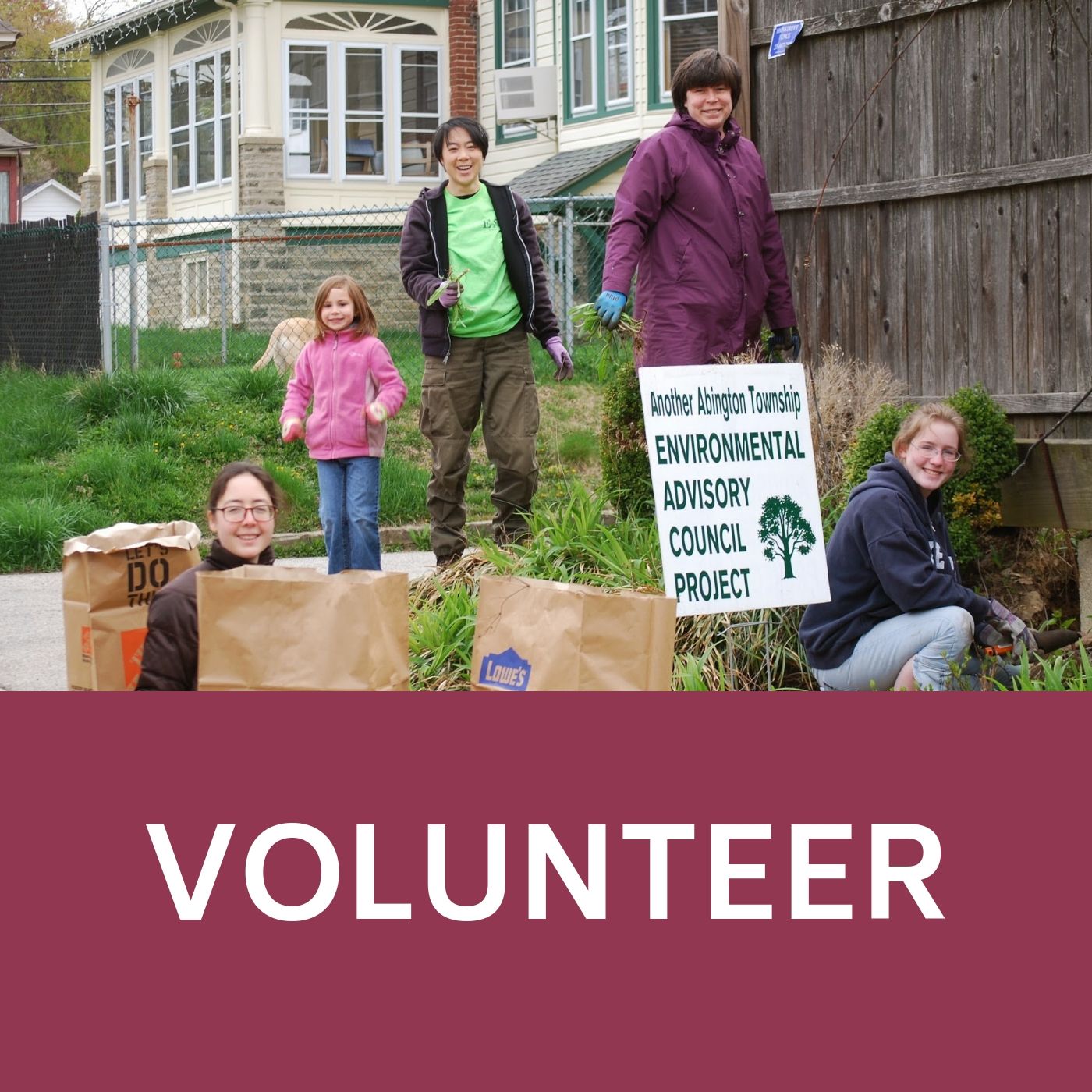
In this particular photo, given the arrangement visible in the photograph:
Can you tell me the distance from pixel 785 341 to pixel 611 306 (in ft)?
3.41

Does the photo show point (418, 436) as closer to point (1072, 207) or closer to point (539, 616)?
point (1072, 207)

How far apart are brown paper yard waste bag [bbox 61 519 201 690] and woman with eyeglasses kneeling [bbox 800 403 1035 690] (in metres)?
2.00

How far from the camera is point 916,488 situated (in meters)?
5.25

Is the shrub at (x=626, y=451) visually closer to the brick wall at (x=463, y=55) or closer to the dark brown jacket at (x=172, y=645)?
the dark brown jacket at (x=172, y=645)

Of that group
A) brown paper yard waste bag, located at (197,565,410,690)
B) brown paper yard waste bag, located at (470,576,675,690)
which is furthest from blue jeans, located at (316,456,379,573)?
brown paper yard waste bag, located at (197,565,410,690)

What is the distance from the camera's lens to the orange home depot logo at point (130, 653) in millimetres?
4168

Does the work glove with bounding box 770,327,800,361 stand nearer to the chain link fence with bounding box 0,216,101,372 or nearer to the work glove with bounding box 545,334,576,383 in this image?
the work glove with bounding box 545,334,576,383

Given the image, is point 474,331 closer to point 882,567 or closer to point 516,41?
point 882,567

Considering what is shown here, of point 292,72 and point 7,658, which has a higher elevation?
point 292,72

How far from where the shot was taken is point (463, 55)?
22750mm

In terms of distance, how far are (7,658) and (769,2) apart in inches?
160

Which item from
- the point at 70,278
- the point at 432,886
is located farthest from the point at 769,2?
the point at 70,278

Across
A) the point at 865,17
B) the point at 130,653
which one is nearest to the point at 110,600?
the point at 130,653

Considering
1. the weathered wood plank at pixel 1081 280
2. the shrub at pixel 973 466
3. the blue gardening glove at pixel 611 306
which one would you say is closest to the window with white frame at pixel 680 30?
the weathered wood plank at pixel 1081 280
